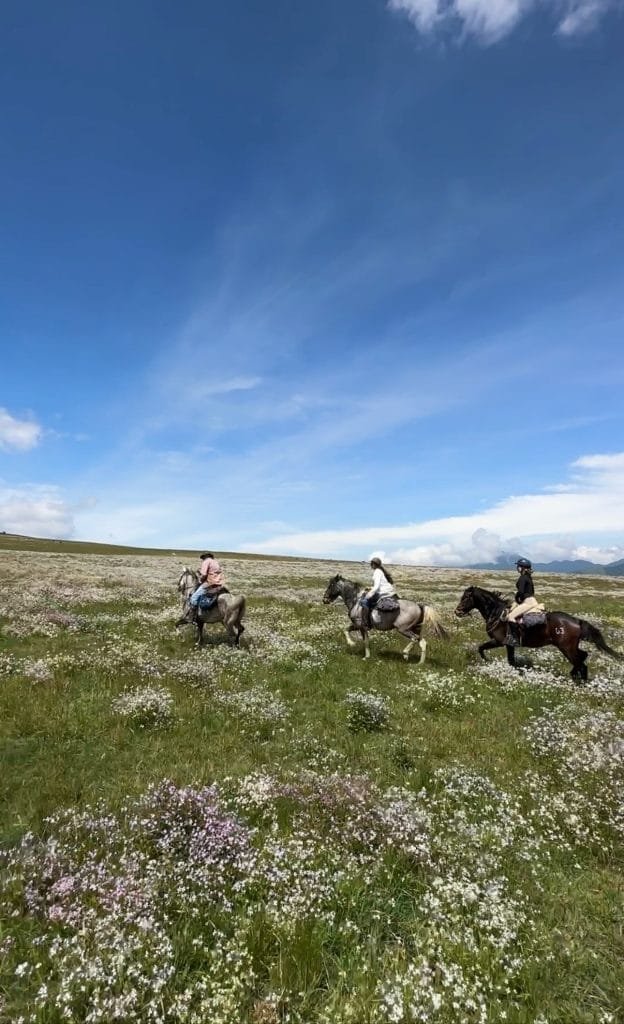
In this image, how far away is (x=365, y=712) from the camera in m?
13.0

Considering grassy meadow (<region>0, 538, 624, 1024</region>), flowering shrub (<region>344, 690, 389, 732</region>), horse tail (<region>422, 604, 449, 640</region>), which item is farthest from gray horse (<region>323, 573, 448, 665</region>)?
flowering shrub (<region>344, 690, 389, 732</region>)

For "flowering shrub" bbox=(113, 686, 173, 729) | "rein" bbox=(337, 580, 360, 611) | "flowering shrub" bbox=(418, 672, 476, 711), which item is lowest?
"flowering shrub" bbox=(418, 672, 476, 711)

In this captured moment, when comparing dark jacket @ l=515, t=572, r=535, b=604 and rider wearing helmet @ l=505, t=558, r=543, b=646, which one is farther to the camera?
dark jacket @ l=515, t=572, r=535, b=604

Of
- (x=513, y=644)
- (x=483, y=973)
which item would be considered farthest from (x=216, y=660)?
(x=483, y=973)

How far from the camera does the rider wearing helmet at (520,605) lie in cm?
1820

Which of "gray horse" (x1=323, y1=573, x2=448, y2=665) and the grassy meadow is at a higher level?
"gray horse" (x1=323, y1=573, x2=448, y2=665)

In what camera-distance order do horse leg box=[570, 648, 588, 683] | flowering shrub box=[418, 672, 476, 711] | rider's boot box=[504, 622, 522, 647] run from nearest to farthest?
1. flowering shrub box=[418, 672, 476, 711]
2. horse leg box=[570, 648, 588, 683]
3. rider's boot box=[504, 622, 522, 647]

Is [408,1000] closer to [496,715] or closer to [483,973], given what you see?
[483,973]

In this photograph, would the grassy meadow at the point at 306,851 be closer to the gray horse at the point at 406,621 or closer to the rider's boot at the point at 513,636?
the rider's boot at the point at 513,636

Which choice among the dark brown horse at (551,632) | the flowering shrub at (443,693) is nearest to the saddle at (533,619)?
the dark brown horse at (551,632)

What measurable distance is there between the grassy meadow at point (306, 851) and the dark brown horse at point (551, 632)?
1514 millimetres

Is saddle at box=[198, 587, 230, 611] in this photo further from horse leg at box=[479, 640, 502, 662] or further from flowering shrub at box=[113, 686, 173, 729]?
horse leg at box=[479, 640, 502, 662]

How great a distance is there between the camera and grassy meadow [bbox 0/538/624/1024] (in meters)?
5.04

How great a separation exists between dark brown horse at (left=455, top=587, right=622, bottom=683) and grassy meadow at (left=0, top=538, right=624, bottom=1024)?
151cm
